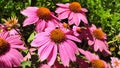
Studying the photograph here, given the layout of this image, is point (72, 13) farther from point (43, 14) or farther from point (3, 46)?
point (3, 46)

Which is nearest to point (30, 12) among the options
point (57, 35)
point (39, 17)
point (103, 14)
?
point (39, 17)

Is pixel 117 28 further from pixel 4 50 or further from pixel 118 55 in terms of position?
pixel 4 50

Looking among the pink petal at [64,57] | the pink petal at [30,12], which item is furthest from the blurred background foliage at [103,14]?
the pink petal at [64,57]

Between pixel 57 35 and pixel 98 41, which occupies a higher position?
pixel 57 35

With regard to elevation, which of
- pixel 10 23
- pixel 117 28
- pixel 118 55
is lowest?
pixel 118 55

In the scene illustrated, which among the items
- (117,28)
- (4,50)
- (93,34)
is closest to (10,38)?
(4,50)

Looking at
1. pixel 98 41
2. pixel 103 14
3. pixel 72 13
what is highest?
pixel 72 13
